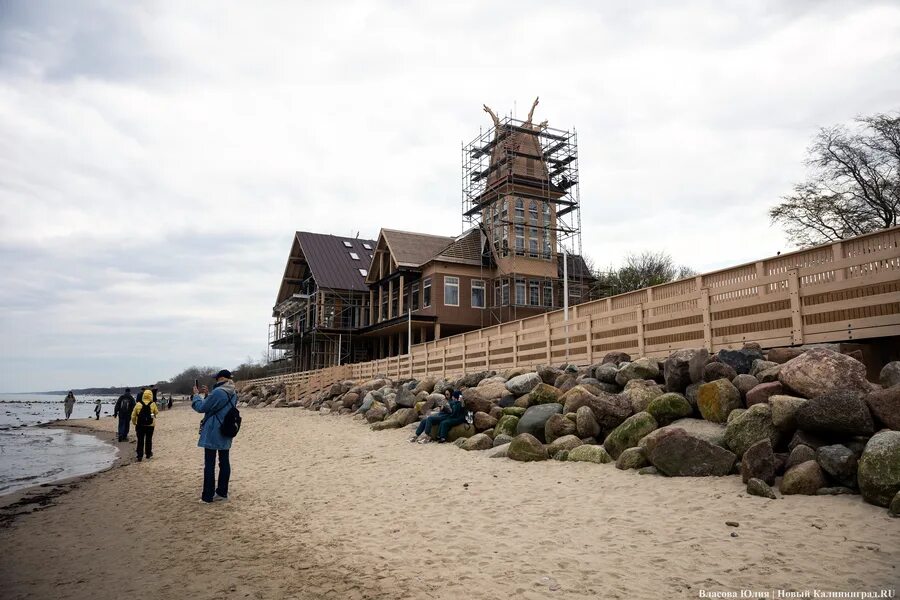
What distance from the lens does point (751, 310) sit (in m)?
11.3

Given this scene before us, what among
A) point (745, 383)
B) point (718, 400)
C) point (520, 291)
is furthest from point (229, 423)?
point (520, 291)

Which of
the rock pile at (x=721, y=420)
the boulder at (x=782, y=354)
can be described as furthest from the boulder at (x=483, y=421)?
the boulder at (x=782, y=354)

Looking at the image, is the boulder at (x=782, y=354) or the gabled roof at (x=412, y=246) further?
the gabled roof at (x=412, y=246)

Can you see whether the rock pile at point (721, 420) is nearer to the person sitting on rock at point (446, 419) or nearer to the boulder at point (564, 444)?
the boulder at point (564, 444)

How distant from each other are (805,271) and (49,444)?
90.7 feet

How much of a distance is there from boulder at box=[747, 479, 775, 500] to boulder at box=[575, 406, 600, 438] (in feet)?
12.4

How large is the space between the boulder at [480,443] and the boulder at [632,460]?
3.62 m

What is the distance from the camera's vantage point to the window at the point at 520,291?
3509 centimetres

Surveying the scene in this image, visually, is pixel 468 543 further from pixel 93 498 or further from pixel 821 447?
pixel 93 498

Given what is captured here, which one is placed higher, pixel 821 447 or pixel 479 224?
pixel 479 224

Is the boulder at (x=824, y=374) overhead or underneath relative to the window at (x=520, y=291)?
underneath

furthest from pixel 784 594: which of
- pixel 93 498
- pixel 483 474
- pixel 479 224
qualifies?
pixel 479 224

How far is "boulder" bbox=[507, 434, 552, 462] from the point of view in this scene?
10438mm

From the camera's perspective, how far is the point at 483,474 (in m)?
9.80
